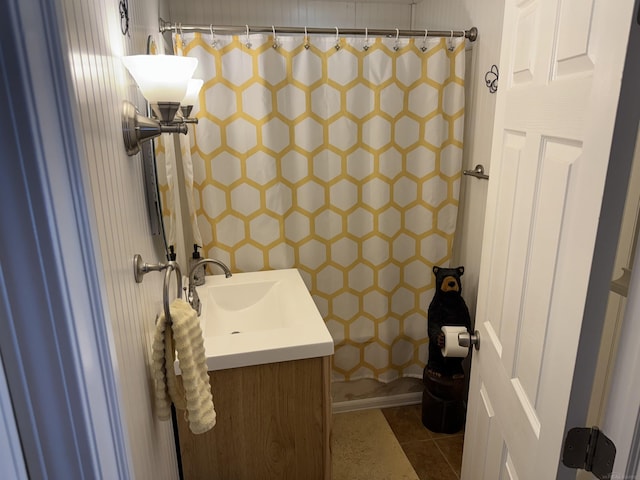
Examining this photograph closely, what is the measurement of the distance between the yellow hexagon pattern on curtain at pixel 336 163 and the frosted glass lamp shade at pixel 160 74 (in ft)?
2.60

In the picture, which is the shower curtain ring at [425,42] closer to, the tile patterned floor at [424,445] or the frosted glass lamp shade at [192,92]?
the frosted glass lamp shade at [192,92]

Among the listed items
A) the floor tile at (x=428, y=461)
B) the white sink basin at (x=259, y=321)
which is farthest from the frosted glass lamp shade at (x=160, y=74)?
the floor tile at (x=428, y=461)

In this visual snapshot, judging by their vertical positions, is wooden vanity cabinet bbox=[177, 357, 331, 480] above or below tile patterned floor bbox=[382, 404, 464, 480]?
above

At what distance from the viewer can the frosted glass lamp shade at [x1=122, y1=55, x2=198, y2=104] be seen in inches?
37.9

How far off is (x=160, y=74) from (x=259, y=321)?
1.09 meters

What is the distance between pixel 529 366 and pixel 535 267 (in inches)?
8.0

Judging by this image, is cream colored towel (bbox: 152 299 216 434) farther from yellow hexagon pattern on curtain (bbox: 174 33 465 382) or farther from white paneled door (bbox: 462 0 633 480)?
yellow hexagon pattern on curtain (bbox: 174 33 465 382)

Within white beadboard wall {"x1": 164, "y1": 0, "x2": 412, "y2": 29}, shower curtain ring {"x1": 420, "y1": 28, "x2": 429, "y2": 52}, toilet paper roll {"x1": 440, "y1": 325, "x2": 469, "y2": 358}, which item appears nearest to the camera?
toilet paper roll {"x1": 440, "y1": 325, "x2": 469, "y2": 358}

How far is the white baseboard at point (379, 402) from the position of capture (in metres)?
2.36

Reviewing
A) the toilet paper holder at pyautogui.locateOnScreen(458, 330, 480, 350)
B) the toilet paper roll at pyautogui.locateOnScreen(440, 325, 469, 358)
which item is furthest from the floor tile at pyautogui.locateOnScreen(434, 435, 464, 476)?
the toilet paper holder at pyautogui.locateOnScreen(458, 330, 480, 350)

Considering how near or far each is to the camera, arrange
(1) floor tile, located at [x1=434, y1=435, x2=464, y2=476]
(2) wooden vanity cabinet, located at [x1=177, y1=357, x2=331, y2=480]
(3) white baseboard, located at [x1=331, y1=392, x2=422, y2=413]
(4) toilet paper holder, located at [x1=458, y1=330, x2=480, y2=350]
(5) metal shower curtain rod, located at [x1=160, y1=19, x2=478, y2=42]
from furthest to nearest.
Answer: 1. (3) white baseboard, located at [x1=331, y1=392, x2=422, y2=413]
2. (1) floor tile, located at [x1=434, y1=435, x2=464, y2=476]
3. (5) metal shower curtain rod, located at [x1=160, y1=19, x2=478, y2=42]
4. (2) wooden vanity cabinet, located at [x1=177, y1=357, x2=331, y2=480]
5. (4) toilet paper holder, located at [x1=458, y1=330, x2=480, y2=350]

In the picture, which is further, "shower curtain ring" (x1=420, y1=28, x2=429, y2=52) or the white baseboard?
the white baseboard

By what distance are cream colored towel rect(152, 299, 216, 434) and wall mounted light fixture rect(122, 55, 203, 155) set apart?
0.40 meters

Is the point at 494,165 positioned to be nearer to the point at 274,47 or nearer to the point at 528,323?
the point at 528,323
